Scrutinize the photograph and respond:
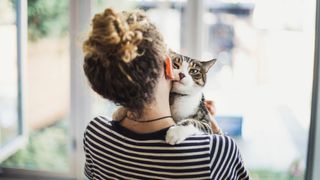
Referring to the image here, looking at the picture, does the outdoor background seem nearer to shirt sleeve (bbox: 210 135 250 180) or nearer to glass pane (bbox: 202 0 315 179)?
glass pane (bbox: 202 0 315 179)

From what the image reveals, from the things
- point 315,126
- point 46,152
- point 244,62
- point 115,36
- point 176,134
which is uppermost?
point 115,36

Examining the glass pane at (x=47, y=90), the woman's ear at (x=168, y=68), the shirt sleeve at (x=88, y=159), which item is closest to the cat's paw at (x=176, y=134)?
the woman's ear at (x=168, y=68)

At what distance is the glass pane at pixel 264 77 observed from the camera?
1722 mm

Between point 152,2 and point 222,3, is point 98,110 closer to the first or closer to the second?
point 152,2

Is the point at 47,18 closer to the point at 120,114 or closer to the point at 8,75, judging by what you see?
the point at 8,75

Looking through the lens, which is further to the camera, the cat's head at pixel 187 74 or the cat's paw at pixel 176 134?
the cat's head at pixel 187 74

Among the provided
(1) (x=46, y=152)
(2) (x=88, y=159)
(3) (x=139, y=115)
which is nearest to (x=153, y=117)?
(3) (x=139, y=115)

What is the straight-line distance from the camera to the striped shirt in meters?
0.97

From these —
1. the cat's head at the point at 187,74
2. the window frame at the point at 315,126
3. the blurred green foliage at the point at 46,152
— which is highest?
the cat's head at the point at 187,74

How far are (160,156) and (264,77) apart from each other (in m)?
0.93

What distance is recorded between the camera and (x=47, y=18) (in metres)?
1.92

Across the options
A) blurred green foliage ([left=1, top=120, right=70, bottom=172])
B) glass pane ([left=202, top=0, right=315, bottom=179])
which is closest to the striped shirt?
glass pane ([left=202, top=0, right=315, bottom=179])

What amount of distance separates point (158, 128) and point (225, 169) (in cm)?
19

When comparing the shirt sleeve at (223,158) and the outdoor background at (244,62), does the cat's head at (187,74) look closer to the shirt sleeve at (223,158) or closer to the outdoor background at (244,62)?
the shirt sleeve at (223,158)
